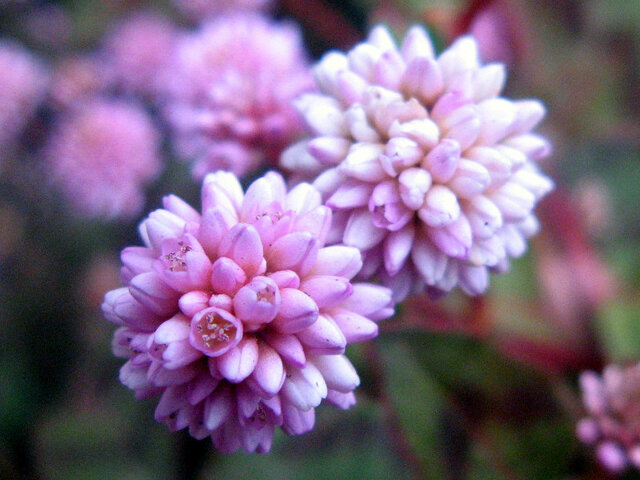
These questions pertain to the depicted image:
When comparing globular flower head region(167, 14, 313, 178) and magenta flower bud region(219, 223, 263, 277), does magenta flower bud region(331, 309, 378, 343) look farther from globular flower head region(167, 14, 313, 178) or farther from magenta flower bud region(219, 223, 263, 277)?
globular flower head region(167, 14, 313, 178)

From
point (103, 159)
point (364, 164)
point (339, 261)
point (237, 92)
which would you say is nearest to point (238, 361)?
point (339, 261)

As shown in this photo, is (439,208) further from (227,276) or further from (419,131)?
(227,276)

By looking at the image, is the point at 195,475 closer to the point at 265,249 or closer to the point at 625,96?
the point at 265,249

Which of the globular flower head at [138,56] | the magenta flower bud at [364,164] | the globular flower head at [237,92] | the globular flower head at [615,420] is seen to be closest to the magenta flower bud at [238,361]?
the magenta flower bud at [364,164]

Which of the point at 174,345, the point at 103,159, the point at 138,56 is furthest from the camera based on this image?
the point at 138,56

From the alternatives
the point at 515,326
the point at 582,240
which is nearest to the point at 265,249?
the point at 515,326

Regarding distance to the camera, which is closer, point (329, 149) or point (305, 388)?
point (305, 388)

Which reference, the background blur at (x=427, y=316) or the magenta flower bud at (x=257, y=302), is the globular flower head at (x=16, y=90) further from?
the magenta flower bud at (x=257, y=302)
